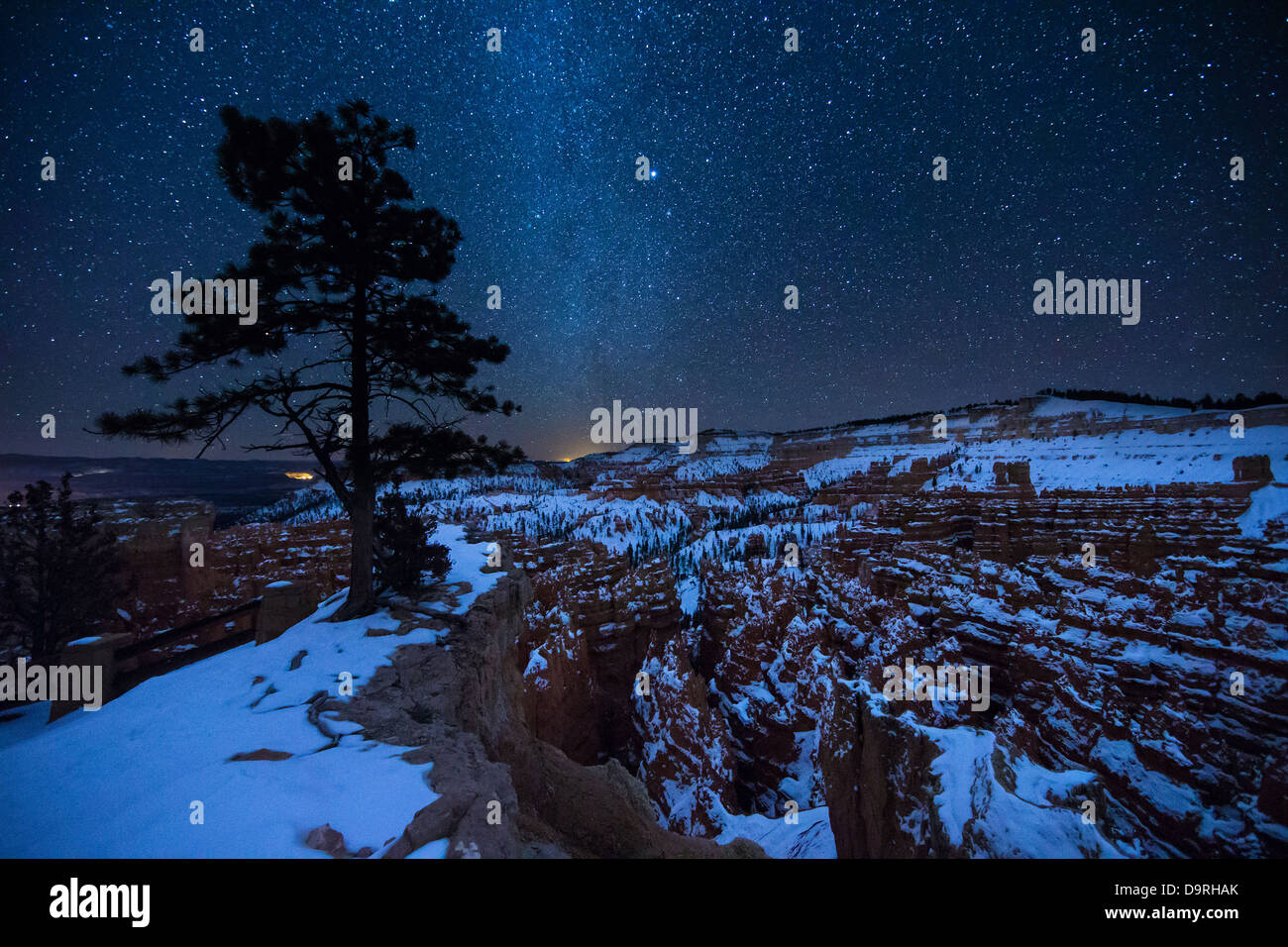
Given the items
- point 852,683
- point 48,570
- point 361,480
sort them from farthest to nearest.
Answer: point 852,683 → point 48,570 → point 361,480

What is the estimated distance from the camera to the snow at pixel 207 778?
95.3 inches

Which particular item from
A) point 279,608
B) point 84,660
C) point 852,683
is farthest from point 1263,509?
point 84,660

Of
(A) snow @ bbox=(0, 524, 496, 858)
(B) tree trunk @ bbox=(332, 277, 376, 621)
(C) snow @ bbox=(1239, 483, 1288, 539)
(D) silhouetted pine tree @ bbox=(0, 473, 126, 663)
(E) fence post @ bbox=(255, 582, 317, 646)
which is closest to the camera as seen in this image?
(A) snow @ bbox=(0, 524, 496, 858)

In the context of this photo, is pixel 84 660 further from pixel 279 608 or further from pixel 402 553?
pixel 402 553

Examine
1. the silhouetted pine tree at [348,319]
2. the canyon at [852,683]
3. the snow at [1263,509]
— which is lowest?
the canyon at [852,683]

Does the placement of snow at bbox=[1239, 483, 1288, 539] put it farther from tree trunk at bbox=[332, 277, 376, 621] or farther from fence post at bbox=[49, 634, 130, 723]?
fence post at bbox=[49, 634, 130, 723]

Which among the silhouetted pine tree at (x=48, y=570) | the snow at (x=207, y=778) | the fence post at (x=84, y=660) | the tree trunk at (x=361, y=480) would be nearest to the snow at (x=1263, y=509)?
the snow at (x=207, y=778)

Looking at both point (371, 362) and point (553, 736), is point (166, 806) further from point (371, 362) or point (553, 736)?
point (553, 736)

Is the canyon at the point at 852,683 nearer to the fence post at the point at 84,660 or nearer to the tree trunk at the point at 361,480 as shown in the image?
the tree trunk at the point at 361,480

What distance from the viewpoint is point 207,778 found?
301cm

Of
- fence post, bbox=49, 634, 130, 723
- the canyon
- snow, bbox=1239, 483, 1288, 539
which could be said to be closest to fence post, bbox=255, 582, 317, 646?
the canyon

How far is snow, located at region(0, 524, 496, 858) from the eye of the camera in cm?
242

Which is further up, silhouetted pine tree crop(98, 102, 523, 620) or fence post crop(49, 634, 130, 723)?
silhouetted pine tree crop(98, 102, 523, 620)

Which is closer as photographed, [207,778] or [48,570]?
[207,778]
